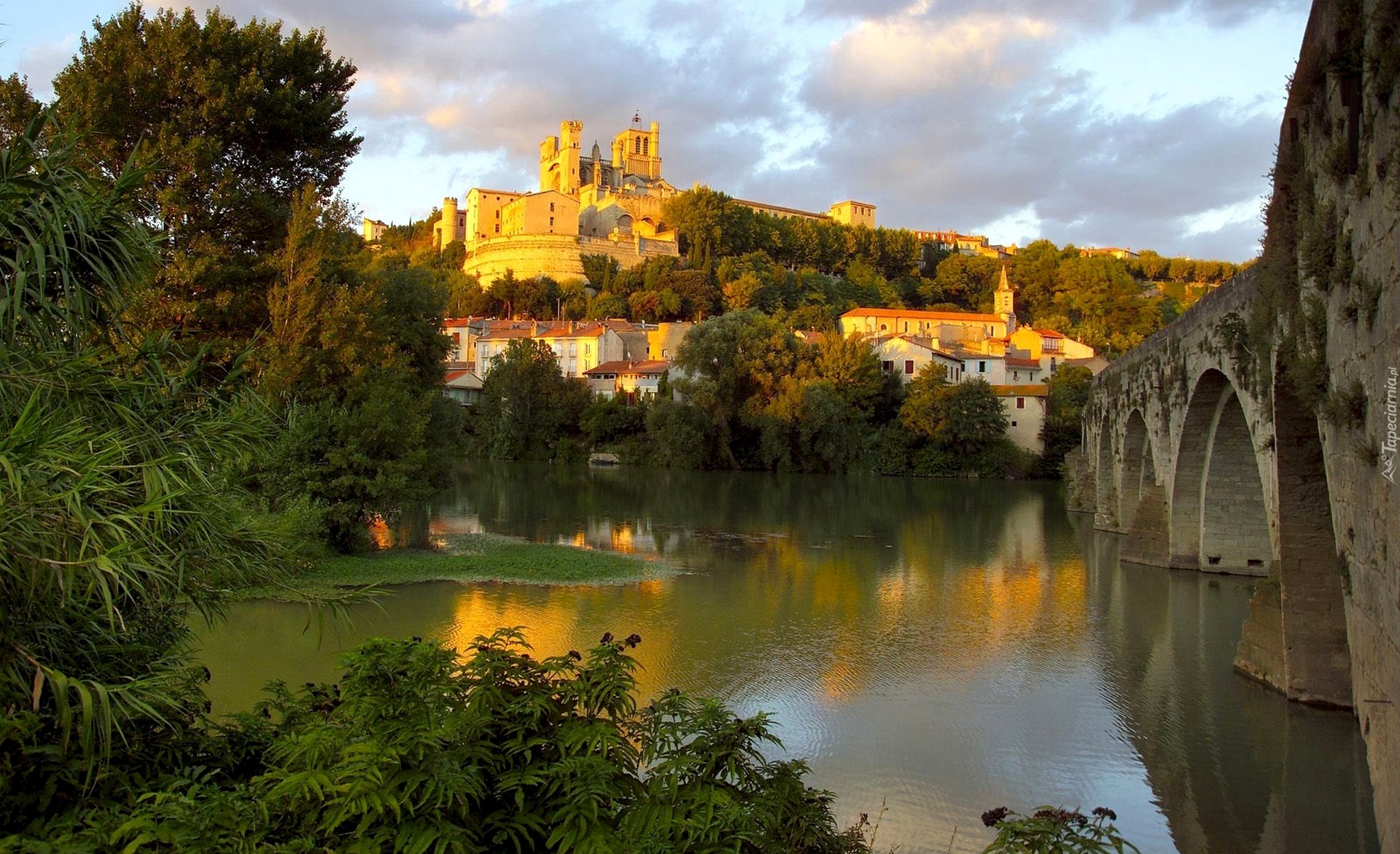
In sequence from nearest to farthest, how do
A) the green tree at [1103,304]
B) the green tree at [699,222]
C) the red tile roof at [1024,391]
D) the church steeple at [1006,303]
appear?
the red tile roof at [1024,391], the green tree at [1103,304], the church steeple at [1006,303], the green tree at [699,222]

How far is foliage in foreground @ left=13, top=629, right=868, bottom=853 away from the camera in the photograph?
13.4 ft

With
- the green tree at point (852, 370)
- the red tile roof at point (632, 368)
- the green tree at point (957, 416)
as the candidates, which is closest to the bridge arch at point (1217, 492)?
the green tree at point (957, 416)

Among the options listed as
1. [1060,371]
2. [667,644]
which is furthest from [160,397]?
[1060,371]

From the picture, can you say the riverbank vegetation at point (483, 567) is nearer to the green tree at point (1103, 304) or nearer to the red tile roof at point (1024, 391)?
the red tile roof at point (1024, 391)

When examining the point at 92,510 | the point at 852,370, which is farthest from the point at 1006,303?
the point at 92,510

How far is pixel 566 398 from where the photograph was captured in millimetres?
61625

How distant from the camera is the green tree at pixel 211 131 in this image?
16016 mm

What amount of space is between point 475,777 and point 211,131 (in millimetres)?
16684

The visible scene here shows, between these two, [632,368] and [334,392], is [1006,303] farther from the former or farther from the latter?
[334,392]

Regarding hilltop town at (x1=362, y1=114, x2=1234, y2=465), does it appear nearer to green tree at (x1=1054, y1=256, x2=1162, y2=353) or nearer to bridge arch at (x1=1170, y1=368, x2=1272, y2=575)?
green tree at (x1=1054, y1=256, x2=1162, y2=353)

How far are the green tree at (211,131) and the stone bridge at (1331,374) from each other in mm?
14725

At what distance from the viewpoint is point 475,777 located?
4516 millimetres

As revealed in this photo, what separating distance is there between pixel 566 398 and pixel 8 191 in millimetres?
56787

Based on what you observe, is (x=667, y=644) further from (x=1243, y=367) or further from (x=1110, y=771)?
(x=1243, y=367)
